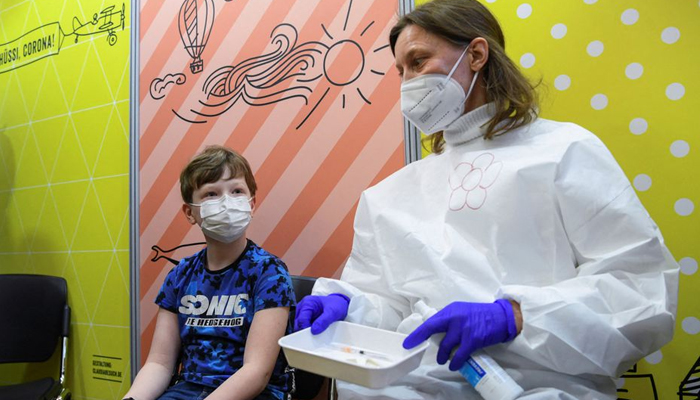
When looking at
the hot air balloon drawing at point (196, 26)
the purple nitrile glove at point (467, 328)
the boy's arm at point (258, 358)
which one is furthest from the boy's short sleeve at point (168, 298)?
the hot air balloon drawing at point (196, 26)

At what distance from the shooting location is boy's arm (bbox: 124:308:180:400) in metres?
1.55

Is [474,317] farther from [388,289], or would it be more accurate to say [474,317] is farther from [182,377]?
[182,377]

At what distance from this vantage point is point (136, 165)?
254 cm

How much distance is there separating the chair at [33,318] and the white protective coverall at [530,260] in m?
1.87

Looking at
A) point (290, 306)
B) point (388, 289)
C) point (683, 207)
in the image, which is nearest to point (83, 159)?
point (290, 306)

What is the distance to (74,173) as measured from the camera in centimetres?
280

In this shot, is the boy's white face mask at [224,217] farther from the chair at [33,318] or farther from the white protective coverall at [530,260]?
the chair at [33,318]

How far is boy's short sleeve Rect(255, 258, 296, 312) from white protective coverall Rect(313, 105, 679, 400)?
0.12 m

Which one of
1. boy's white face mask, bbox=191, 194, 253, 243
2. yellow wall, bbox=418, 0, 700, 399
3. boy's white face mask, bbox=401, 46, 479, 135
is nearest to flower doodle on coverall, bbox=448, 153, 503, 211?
boy's white face mask, bbox=401, 46, 479, 135

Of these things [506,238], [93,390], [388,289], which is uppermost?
[506,238]

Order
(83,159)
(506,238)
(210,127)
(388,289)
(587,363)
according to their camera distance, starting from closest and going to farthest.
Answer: (587,363) < (506,238) < (388,289) < (210,127) < (83,159)

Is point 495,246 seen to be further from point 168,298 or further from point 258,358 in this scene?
point 168,298

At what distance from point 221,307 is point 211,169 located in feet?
1.53

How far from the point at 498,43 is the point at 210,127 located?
56.8 inches
